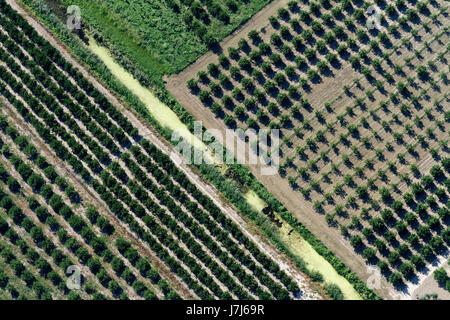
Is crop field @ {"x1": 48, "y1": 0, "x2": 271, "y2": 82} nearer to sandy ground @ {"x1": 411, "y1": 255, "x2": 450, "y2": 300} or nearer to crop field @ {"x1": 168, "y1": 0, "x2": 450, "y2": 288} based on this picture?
crop field @ {"x1": 168, "y1": 0, "x2": 450, "y2": 288}

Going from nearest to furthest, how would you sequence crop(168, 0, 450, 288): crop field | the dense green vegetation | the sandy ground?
the sandy ground
the dense green vegetation
crop(168, 0, 450, 288): crop field

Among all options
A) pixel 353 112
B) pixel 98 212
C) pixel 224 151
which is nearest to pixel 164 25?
pixel 224 151

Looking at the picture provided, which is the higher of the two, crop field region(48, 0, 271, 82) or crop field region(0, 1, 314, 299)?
crop field region(48, 0, 271, 82)

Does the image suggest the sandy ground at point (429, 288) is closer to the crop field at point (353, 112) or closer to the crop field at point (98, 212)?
the crop field at point (353, 112)

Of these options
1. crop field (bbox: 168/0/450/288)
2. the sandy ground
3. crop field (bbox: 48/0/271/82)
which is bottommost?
the sandy ground

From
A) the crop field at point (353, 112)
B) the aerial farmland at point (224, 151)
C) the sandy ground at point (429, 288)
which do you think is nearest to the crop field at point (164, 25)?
the aerial farmland at point (224, 151)

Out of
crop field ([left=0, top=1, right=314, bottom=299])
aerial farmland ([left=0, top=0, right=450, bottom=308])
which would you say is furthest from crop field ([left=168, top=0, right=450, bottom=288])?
crop field ([left=0, top=1, right=314, bottom=299])

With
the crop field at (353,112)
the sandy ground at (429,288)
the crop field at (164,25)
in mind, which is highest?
the crop field at (164,25)

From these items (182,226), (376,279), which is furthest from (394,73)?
(182,226)
